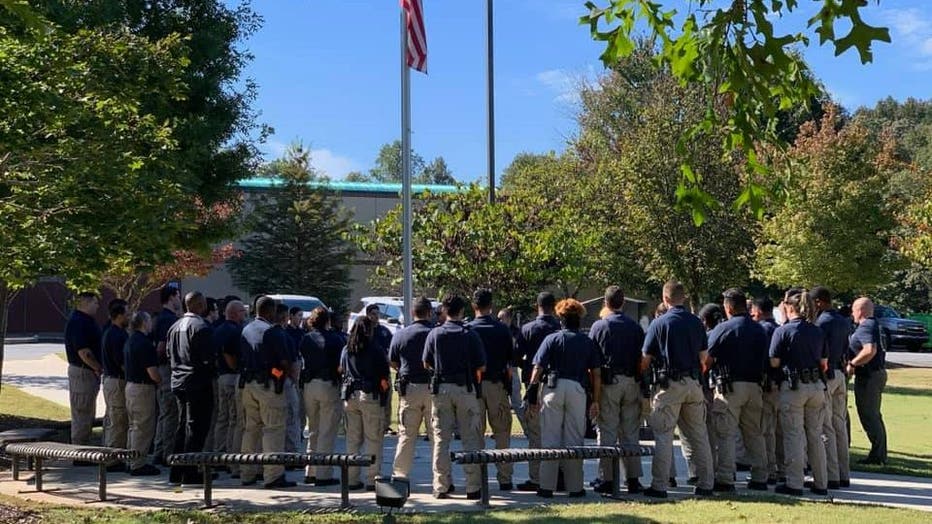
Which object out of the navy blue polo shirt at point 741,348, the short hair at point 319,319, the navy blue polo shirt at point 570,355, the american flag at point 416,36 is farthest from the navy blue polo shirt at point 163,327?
the navy blue polo shirt at point 741,348

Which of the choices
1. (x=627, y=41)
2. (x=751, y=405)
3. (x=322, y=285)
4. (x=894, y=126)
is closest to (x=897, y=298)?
(x=894, y=126)

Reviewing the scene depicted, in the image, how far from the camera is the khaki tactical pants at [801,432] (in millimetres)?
9391

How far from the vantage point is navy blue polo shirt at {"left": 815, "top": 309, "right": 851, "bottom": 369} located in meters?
10.0

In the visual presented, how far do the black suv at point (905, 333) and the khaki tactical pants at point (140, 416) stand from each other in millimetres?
35768

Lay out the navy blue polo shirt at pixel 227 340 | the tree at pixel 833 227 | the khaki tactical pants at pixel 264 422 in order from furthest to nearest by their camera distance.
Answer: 1. the tree at pixel 833 227
2. the navy blue polo shirt at pixel 227 340
3. the khaki tactical pants at pixel 264 422

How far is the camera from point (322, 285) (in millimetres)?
42438

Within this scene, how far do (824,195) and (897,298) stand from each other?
27.8 metres

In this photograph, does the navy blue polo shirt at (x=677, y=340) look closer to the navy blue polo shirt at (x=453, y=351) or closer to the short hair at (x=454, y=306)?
the navy blue polo shirt at (x=453, y=351)

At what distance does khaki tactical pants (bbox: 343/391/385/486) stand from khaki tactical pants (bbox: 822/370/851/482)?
15.1ft

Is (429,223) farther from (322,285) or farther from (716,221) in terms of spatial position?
(322,285)

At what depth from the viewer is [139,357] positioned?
1053 centimetres

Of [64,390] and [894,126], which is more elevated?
[894,126]

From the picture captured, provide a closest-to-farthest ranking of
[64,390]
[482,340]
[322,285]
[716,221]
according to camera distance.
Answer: [482,340], [64,390], [716,221], [322,285]

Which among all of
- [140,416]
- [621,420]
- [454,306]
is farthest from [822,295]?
[140,416]
